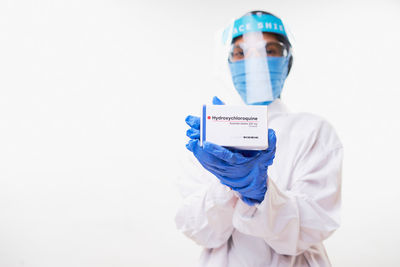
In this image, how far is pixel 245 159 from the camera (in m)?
0.66

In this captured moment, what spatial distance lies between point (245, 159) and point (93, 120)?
116 centimetres

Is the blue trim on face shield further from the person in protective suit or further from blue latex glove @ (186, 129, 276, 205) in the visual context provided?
blue latex glove @ (186, 129, 276, 205)

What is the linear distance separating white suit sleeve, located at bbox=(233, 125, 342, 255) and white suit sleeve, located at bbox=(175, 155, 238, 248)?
5 centimetres

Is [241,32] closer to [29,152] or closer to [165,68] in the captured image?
[165,68]

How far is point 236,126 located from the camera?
0.62 m

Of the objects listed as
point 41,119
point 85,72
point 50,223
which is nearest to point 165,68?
point 85,72

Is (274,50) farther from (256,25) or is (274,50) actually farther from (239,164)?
(239,164)

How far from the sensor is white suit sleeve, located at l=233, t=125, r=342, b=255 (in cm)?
81

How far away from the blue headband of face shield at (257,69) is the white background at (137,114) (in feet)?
1.70

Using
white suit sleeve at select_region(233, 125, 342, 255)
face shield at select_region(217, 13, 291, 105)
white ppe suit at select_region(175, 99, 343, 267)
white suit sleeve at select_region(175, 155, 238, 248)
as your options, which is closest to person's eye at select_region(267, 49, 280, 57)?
face shield at select_region(217, 13, 291, 105)

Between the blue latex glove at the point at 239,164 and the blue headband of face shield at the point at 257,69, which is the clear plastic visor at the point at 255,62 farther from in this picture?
the blue latex glove at the point at 239,164

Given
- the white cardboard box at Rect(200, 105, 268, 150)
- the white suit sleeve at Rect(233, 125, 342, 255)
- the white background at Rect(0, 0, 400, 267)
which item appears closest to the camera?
the white cardboard box at Rect(200, 105, 268, 150)

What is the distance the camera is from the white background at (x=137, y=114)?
5.12 ft

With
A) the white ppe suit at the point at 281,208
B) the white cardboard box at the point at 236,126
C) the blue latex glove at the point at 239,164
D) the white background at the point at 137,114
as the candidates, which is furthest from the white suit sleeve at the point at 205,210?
the white background at the point at 137,114
